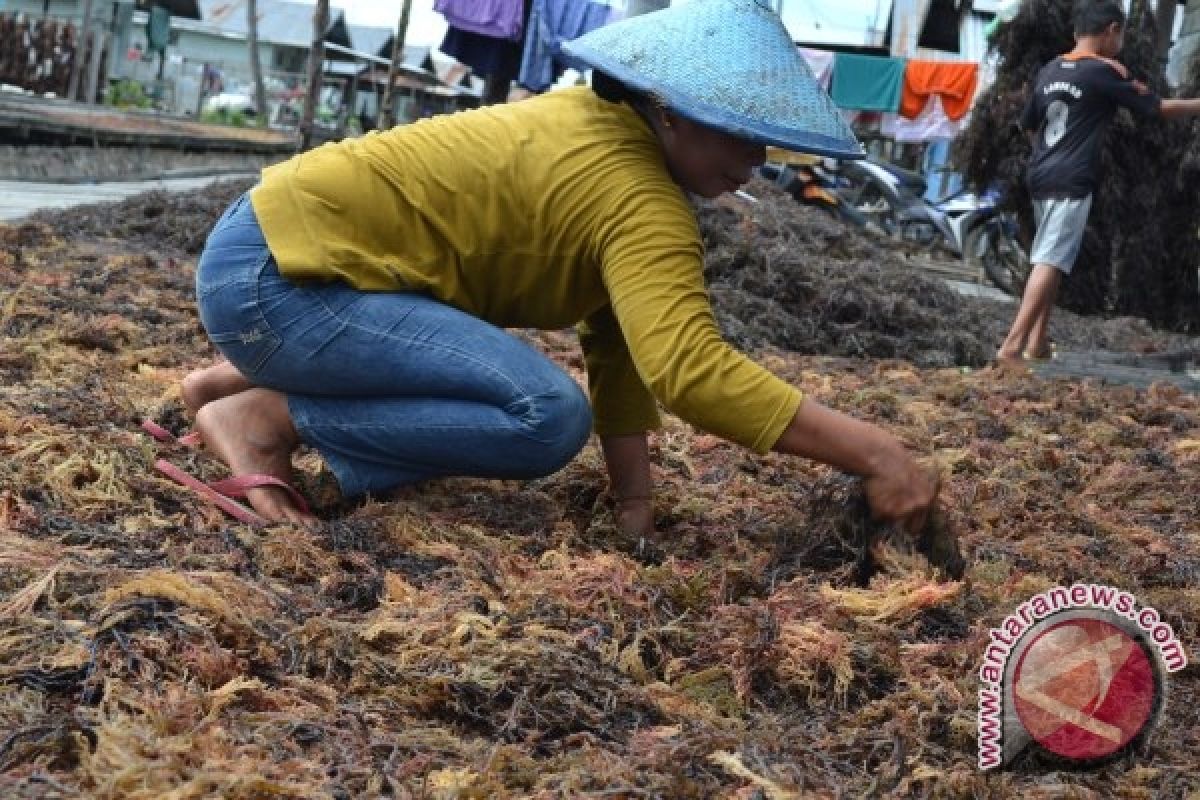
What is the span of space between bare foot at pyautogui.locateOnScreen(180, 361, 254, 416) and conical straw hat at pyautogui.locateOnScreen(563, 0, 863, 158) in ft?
3.81

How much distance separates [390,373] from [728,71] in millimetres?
917

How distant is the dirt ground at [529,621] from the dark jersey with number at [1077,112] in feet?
10.4

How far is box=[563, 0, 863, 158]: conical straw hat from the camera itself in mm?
2793

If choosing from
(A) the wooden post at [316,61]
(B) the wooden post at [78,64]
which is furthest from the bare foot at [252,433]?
(B) the wooden post at [78,64]

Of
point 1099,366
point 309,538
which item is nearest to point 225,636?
point 309,538

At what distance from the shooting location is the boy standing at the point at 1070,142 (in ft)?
23.7

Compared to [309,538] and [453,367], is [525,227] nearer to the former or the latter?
[453,367]

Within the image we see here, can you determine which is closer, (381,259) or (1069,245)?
(381,259)

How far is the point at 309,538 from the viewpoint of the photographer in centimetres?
285

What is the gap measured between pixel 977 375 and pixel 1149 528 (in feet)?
9.04

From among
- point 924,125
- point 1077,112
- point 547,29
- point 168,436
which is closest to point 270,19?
point 924,125

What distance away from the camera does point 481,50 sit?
15.1 meters

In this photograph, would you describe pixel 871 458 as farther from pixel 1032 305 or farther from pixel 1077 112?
pixel 1077 112

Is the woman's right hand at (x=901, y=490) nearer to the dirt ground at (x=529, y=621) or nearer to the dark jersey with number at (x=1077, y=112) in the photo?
the dirt ground at (x=529, y=621)
